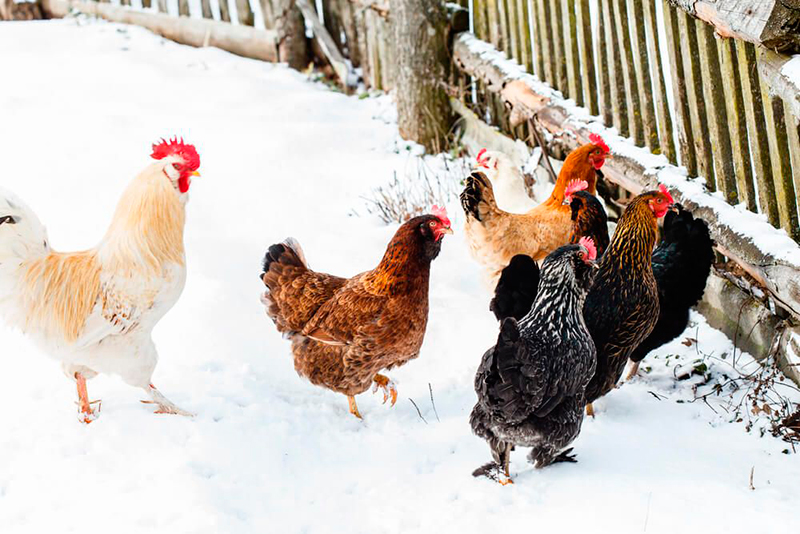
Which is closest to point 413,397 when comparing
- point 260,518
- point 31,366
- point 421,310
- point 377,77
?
point 421,310

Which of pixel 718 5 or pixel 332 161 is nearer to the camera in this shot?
pixel 718 5

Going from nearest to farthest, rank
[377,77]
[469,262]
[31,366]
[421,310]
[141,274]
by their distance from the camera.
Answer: [141,274] → [421,310] → [31,366] → [469,262] → [377,77]

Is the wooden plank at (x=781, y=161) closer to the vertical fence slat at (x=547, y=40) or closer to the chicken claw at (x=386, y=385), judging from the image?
the chicken claw at (x=386, y=385)

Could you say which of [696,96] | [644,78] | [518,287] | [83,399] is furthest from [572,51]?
[83,399]

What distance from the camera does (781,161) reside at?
13.2 ft

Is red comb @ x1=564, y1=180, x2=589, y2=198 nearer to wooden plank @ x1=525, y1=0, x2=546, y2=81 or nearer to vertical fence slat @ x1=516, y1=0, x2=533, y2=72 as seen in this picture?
wooden plank @ x1=525, y1=0, x2=546, y2=81

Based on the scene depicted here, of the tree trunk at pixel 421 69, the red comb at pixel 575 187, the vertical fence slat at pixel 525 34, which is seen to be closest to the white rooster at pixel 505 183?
the red comb at pixel 575 187

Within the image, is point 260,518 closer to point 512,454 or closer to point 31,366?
point 512,454

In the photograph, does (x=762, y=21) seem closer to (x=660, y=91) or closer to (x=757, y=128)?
(x=757, y=128)

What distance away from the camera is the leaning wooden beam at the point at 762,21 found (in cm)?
342

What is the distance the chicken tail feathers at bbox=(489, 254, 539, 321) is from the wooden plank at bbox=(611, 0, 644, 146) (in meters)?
1.90

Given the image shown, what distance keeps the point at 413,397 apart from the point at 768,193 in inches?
91.8

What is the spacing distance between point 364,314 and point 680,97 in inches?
97.8

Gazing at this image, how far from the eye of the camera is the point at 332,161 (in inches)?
302
